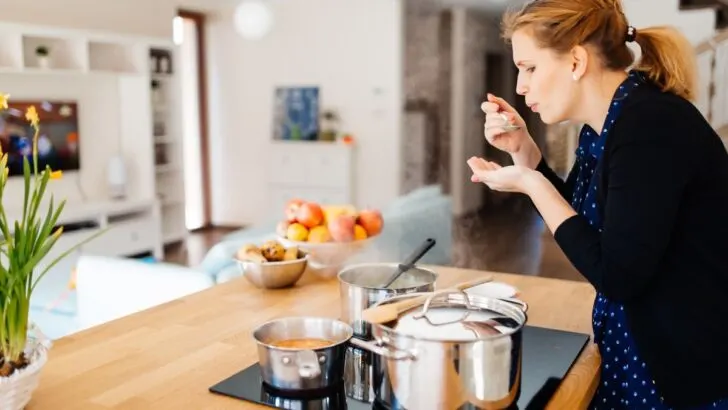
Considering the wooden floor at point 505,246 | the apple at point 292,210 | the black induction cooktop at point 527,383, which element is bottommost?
the wooden floor at point 505,246

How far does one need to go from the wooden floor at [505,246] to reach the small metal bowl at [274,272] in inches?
140

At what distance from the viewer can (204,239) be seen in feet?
22.2

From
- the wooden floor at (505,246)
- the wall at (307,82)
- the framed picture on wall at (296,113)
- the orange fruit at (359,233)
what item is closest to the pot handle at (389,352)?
the orange fruit at (359,233)

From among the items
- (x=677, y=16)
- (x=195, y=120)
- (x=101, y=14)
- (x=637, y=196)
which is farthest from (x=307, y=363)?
(x=195, y=120)

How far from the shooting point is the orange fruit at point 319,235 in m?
1.79

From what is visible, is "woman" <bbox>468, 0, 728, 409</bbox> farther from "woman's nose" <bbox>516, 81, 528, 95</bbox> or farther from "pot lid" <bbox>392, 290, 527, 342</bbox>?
"pot lid" <bbox>392, 290, 527, 342</bbox>

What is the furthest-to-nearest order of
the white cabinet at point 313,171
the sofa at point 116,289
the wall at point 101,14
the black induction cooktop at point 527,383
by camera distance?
the white cabinet at point 313,171
the wall at point 101,14
the sofa at point 116,289
the black induction cooktop at point 527,383

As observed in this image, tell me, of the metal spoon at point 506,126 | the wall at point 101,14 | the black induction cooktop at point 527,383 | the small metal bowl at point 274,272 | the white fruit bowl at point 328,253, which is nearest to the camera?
the black induction cooktop at point 527,383

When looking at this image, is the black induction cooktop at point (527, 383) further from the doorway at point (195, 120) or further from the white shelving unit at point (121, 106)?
the doorway at point (195, 120)

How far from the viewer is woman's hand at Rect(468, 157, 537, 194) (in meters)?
1.11

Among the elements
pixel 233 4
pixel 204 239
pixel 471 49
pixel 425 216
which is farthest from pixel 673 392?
pixel 233 4

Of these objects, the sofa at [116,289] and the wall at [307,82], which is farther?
the wall at [307,82]

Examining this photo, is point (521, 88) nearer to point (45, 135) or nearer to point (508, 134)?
point (508, 134)

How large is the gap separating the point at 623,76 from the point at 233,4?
6.33 meters
